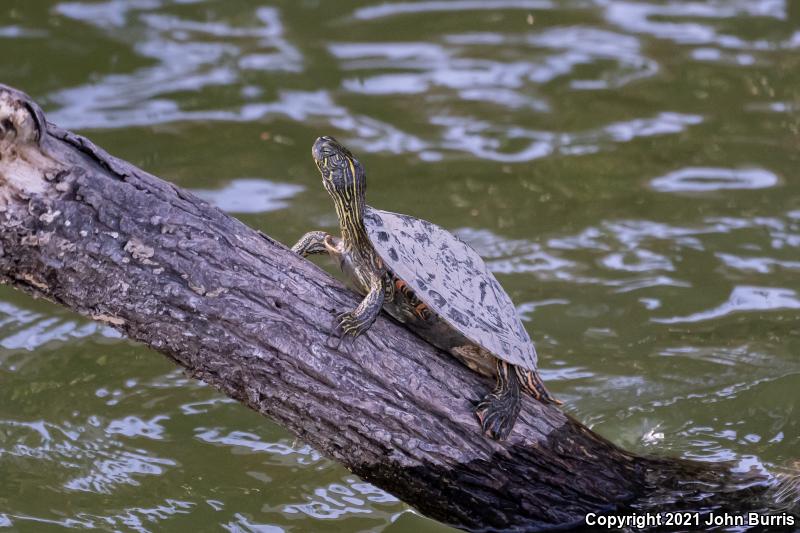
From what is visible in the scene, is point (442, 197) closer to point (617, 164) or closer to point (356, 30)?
point (617, 164)

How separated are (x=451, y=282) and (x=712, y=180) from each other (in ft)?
9.97

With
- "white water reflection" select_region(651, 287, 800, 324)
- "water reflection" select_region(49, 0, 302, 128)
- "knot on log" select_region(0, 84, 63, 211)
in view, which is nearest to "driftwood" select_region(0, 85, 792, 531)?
"knot on log" select_region(0, 84, 63, 211)

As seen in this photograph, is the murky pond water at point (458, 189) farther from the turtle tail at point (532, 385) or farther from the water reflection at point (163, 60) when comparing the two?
the turtle tail at point (532, 385)

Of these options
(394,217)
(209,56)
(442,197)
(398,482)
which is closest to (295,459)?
(398,482)

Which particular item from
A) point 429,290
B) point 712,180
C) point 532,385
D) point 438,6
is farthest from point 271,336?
point 438,6

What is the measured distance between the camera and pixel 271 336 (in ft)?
8.78

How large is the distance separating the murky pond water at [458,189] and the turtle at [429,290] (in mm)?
726

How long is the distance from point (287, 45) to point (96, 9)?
1.49m

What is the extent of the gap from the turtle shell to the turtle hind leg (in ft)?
0.19

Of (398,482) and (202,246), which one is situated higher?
(202,246)

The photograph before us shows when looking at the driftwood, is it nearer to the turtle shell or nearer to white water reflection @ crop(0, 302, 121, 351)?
the turtle shell

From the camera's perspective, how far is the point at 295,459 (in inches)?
147

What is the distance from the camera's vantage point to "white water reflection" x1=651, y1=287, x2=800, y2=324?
4504mm

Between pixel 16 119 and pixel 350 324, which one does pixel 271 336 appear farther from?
pixel 16 119
